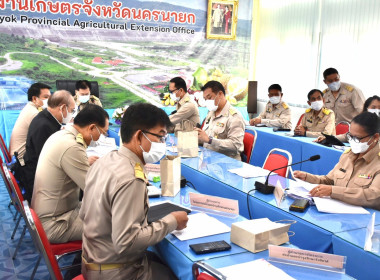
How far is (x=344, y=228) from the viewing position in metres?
1.98

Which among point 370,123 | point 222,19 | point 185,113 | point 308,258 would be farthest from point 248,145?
point 222,19

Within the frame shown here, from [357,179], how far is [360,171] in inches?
2.5

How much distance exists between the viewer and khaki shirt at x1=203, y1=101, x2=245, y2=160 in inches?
153

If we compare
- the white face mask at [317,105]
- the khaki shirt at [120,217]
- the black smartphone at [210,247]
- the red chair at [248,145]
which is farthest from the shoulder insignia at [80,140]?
the white face mask at [317,105]

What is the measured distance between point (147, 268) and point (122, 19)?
678cm

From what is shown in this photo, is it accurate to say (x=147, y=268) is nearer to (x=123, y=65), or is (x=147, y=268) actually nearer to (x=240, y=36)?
(x=123, y=65)

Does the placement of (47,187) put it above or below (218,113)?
below

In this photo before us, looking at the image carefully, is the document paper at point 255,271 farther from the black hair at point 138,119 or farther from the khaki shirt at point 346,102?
the khaki shirt at point 346,102

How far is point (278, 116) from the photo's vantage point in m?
6.32

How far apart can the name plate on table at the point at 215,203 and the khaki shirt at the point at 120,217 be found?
1.41 feet

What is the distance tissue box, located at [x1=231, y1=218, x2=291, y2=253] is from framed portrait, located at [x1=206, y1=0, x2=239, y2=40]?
7340mm

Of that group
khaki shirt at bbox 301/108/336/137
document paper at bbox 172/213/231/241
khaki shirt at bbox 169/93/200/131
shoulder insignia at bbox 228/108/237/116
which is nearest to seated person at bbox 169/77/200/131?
khaki shirt at bbox 169/93/200/131

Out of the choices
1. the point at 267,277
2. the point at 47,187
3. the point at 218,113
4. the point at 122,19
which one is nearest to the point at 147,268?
the point at 267,277

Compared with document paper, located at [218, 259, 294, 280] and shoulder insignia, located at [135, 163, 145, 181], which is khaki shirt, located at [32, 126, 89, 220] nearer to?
shoulder insignia, located at [135, 163, 145, 181]
